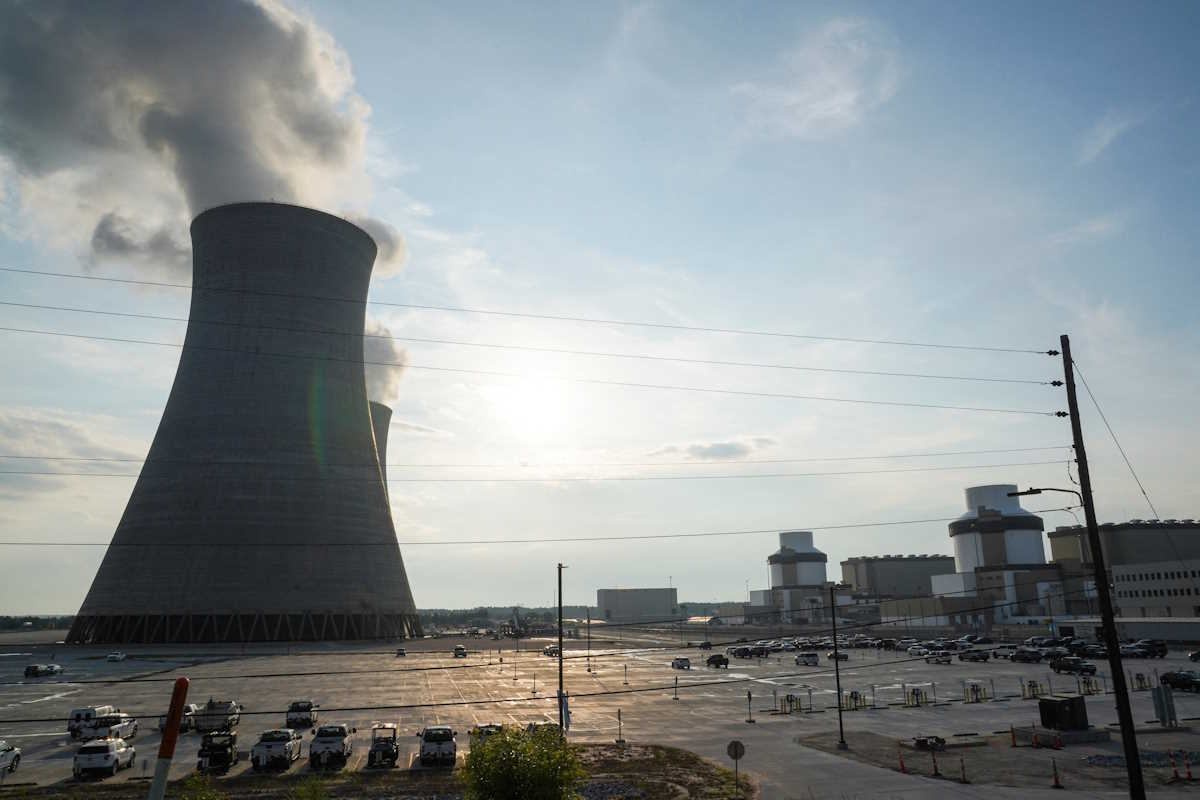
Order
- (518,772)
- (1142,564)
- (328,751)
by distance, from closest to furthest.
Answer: (518,772)
(328,751)
(1142,564)

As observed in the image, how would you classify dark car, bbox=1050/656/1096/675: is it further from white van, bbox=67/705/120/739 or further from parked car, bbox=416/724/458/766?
white van, bbox=67/705/120/739

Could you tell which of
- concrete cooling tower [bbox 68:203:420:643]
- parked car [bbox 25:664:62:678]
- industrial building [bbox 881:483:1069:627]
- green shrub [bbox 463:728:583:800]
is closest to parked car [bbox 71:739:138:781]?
green shrub [bbox 463:728:583:800]

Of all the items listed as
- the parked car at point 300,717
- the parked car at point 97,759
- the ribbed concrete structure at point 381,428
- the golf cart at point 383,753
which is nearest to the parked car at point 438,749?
the golf cart at point 383,753

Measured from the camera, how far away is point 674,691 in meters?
45.0

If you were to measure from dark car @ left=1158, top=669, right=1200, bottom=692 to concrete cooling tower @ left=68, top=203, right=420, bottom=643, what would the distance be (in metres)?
60.3

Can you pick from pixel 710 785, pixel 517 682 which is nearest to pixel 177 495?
pixel 517 682

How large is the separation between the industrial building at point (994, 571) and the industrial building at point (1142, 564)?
3.88 m

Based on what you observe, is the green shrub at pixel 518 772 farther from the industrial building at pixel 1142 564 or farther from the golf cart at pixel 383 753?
the industrial building at pixel 1142 564

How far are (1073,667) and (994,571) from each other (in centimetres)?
8572

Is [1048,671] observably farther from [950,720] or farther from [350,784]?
[350,784]

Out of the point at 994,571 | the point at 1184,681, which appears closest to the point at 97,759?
the point at 1184,681

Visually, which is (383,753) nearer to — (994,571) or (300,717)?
(300,717)

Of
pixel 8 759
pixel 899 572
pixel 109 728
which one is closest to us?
pixel 8 759

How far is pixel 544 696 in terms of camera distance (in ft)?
132
